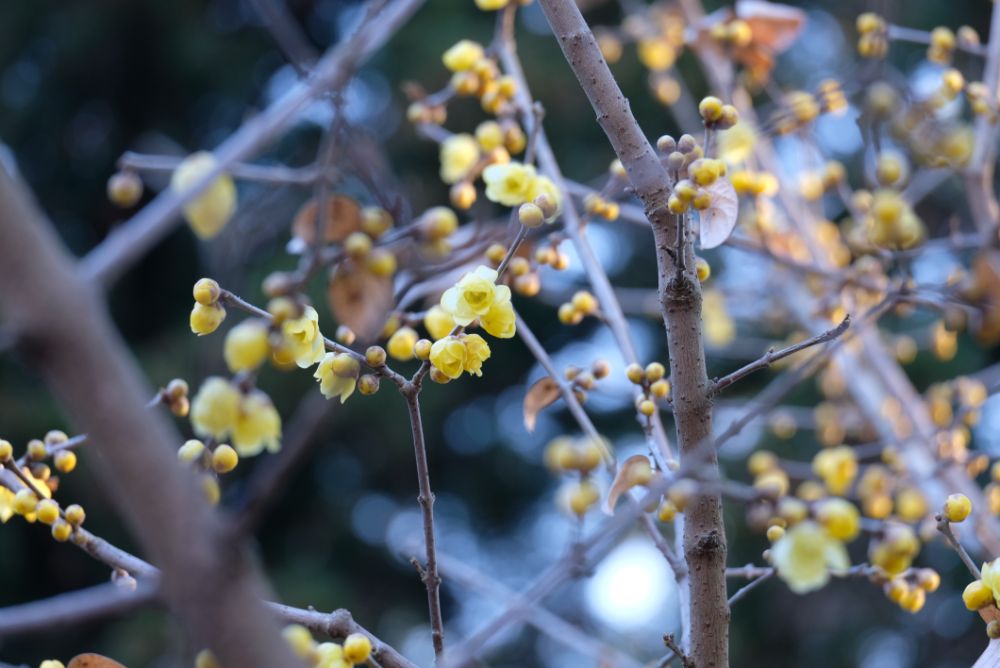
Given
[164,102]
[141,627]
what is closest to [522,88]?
[141,627]

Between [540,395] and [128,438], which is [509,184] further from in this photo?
[128,438]

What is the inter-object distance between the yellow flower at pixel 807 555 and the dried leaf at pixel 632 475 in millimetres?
176

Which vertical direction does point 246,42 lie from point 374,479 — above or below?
above

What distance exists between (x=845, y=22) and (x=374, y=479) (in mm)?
2043

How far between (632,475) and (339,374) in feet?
0.60

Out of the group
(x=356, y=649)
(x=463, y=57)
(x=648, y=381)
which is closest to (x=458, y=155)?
(x=463, y=57)

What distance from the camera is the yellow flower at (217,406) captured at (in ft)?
1.31

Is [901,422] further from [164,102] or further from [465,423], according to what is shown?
[164,102]

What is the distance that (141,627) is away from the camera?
272cm

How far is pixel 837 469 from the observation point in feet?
3.63

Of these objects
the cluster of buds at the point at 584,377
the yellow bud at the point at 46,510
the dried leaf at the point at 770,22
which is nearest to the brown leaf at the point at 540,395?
the cluster of buds at the point at 584,377

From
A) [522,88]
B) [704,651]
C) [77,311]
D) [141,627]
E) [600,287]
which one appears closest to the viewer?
[77,311]

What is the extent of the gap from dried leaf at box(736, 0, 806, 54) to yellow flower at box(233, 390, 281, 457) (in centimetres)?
89

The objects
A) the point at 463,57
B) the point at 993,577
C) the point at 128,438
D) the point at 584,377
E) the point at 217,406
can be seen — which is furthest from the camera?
the point at 463,57
